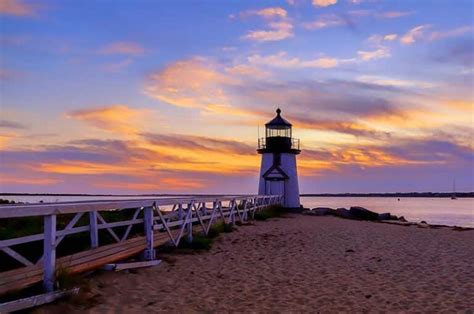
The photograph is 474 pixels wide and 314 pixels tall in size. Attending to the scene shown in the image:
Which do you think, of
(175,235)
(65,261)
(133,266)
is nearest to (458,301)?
(133,266)

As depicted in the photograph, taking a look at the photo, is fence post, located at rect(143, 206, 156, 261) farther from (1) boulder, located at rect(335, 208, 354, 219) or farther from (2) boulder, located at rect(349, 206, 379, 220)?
(2) boulder, located at rect(349, 206, 379, 220)

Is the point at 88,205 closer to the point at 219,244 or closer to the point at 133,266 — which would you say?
the point at 133,266

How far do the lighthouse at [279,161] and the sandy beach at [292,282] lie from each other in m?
19.4

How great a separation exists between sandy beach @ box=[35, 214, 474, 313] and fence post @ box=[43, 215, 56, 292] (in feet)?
1.24

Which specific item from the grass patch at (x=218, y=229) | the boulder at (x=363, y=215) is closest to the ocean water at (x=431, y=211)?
the boulder at (x=363, y=215)

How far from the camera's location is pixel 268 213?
26125mm

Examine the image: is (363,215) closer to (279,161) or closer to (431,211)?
(279,161)

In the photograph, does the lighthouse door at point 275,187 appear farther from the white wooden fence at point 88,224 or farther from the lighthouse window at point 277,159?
the white wooden fence at point 88,224

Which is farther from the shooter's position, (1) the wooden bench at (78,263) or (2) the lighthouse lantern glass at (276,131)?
(2) the lighthouse lantern glass at (276,131)

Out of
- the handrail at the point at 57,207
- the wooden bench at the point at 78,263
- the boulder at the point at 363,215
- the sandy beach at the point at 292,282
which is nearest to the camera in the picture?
the handrail at the point at 57,207

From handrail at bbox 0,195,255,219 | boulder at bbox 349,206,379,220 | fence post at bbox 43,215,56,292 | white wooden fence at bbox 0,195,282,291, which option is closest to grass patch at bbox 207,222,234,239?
white wooden fence at bbox 0,195,282,291

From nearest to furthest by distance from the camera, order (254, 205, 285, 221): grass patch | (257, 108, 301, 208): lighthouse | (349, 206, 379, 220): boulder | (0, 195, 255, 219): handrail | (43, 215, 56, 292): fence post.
Answer: (0, 195, 255, 219): handrail
(43, 215, 56, 292): fence post
(254, 205, 285, 221): grass patch
(257, 108, 301, 208): lighthouse
(349, 206, 379, 220): boulder

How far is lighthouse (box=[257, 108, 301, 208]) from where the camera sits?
1310 inches

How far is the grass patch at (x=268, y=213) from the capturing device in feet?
79.9
